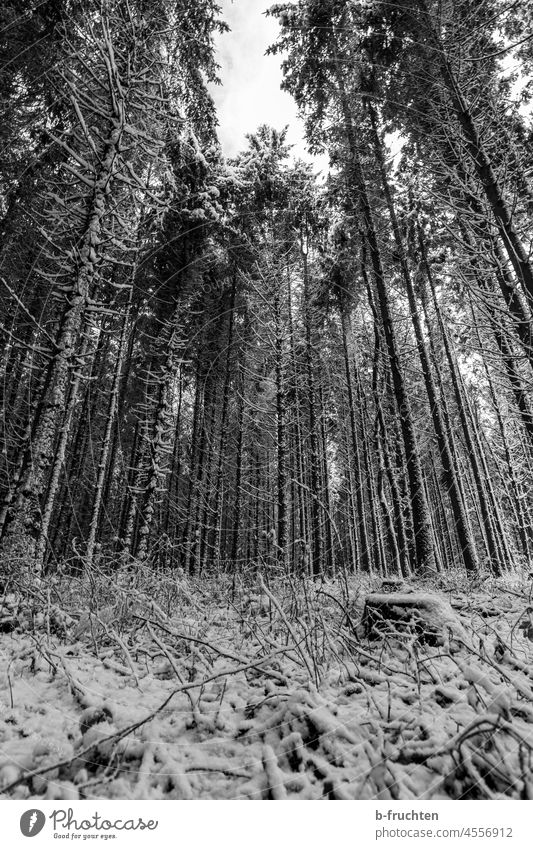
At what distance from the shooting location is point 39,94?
844cm

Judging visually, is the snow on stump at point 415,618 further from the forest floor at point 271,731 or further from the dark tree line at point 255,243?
the dark tree line at point 255,243

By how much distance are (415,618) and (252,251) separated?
11798 millimetres

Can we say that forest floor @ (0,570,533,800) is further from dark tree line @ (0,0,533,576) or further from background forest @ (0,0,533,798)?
dark tree line @ (0,0,533,576)

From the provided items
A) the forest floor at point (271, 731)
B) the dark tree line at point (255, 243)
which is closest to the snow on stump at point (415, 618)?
the forest floor at point (271, 731)

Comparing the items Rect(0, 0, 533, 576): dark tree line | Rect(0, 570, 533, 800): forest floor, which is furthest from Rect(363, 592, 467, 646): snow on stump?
Rect(0, 0, 533, 576): dark tree line

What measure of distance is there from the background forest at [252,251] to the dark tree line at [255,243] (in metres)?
0.07

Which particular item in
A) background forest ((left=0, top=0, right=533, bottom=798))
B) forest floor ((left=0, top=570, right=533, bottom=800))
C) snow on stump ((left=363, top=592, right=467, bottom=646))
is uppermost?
background forest ((left=0, top=0, right=533, bottom=798))

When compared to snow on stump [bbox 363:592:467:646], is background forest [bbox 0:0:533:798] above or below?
above

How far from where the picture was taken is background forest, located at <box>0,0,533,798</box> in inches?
187

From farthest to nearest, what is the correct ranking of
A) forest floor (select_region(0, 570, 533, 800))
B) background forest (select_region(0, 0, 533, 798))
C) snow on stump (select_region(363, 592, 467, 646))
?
background forest (select_region(0, 0, 533, 798)) < snow on stump (select_region(363, 592, 467, 646)) < forest floor (select_region(0, 570, 533, 800))

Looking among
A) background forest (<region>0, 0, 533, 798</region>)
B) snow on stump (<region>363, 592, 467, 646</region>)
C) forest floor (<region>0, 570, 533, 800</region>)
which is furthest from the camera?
background forest (<region>0, 0, 533, 798</region>)

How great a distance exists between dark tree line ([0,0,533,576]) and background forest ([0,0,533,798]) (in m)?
0.07

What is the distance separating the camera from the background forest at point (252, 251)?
474 centimetres
